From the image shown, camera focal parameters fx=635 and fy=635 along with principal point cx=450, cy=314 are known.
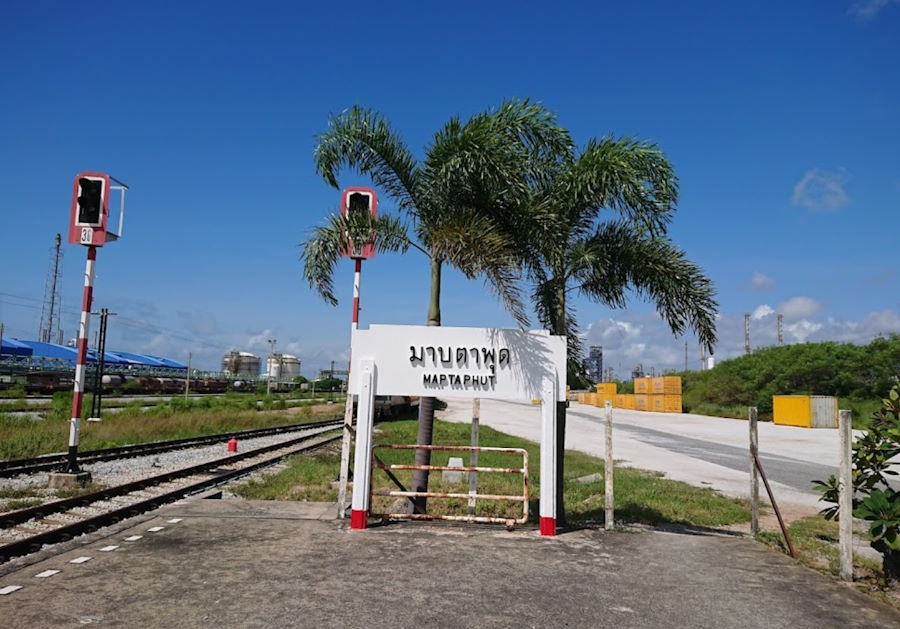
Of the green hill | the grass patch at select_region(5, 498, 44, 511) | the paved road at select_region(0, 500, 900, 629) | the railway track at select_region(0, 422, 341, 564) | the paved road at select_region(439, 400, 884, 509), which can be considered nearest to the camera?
the paved road at select_region(0, 500, 900, 629)

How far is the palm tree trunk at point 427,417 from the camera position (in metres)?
9.48

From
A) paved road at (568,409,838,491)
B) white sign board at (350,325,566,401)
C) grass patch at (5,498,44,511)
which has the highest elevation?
white sign board at (350,325,566,401)

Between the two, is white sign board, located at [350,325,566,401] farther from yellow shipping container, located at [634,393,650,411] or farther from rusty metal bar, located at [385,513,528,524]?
yellow shipping container, located at [634,393,650,411]

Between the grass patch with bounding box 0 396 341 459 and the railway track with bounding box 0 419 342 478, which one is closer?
the railway track with bounding box 0 419 342 478

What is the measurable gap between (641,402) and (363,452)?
231 ft

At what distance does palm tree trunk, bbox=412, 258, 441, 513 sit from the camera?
31.1 ft

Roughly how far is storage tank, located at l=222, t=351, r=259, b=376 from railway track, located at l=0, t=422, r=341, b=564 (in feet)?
385

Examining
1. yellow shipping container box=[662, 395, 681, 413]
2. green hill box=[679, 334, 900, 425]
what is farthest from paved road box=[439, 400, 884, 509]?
yellow shipping container box=[662, 395, 681, 413]

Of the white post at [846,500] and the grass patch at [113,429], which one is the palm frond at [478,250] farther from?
the grass patch at [113,429]

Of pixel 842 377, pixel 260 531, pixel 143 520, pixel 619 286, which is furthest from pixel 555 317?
pixel 842 377

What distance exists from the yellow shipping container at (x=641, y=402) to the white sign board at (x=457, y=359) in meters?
67.1

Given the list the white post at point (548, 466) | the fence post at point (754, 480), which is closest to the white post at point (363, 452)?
the white post at point (548, 466)

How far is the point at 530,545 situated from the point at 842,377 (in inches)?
2477

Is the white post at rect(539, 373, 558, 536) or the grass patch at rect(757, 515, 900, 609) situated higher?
the white post at rect(539, 373, 558, 536)
